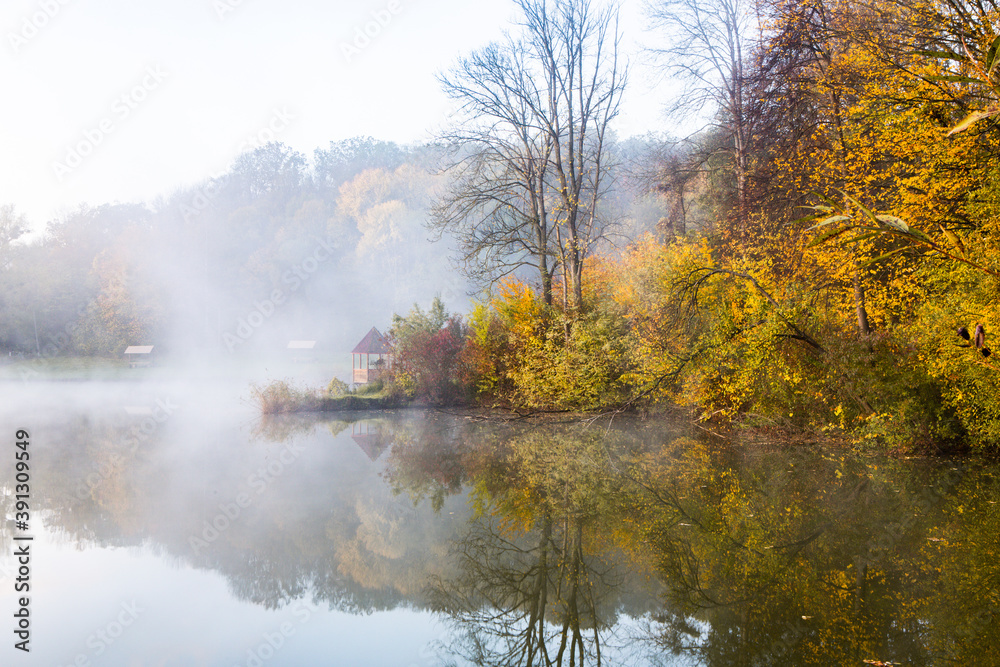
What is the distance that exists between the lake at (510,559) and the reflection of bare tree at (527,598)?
0.02m

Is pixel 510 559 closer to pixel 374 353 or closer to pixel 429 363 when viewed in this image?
pixel 429 363

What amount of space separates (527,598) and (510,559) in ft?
3.08

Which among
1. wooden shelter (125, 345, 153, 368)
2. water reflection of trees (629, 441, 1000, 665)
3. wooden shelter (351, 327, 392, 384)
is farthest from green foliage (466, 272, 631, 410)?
wooden shelter (125, 345, 153, 368)

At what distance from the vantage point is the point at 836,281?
40.6 ft

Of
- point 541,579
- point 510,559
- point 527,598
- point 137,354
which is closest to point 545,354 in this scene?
point 510,559

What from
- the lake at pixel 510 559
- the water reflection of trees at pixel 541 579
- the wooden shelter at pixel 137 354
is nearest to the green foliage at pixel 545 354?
the lake at pixel 510 559

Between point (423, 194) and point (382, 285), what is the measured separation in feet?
31.6

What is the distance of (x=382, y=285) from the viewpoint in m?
56.9

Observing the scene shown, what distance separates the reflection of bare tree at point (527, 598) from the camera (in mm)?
4986

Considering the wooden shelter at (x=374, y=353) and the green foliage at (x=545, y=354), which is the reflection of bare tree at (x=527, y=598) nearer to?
the green foliage at (x=545, y=354)

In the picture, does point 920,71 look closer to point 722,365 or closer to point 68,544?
point 722,365

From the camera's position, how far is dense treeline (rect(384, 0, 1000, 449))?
9250 mm

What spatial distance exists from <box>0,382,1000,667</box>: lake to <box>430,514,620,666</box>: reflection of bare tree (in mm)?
24

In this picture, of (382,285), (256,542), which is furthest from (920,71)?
(382,285)
